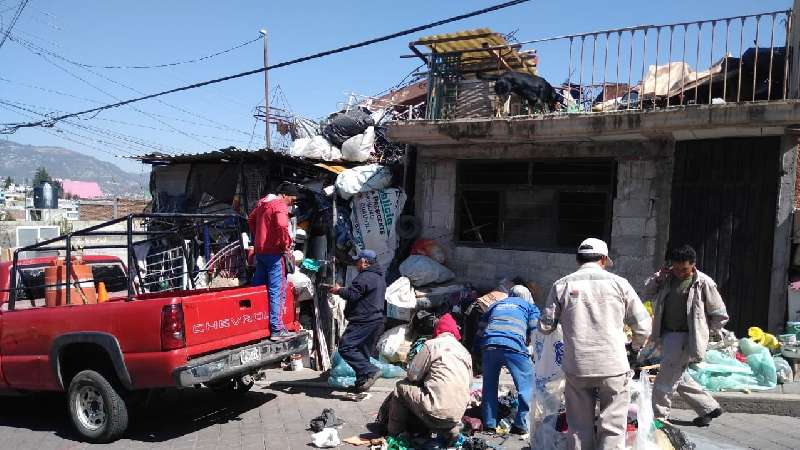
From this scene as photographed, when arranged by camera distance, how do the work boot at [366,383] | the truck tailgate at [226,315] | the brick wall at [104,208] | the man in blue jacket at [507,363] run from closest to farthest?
1. the truck tailgate at [226,315]
2. the man in blue jacket at [507,363]
3. the work boot at [366,383]
4. the brick wall at [104,208]

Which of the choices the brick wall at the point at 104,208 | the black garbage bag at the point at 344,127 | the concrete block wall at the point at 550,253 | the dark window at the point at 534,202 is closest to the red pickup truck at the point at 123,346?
the concrete block wall at the point at 550,253

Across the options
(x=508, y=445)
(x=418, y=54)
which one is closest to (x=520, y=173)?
(x=418, y=54)

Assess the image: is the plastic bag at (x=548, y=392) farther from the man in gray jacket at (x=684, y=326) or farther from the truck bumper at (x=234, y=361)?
the truck bumper at (x=234, y=361)

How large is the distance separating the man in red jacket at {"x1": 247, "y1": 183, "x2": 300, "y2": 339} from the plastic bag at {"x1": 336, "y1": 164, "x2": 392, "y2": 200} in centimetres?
302

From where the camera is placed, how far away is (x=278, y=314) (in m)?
5.93

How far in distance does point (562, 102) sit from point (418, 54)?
2.52 m

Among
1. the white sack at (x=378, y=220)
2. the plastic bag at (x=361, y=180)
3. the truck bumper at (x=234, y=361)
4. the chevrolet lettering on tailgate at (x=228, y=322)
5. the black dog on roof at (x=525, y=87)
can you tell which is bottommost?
the truck bumper at (x=234, y=361)

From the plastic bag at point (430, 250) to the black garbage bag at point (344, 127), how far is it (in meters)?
3.11

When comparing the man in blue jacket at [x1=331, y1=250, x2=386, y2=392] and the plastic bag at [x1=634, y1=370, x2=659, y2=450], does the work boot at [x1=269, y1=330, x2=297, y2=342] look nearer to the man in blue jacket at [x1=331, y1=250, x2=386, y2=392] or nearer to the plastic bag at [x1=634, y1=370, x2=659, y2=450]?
the man in blue jacket at [x1=331, y1=250, x2=386, y2=392]

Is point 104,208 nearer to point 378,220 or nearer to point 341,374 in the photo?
point 378,220

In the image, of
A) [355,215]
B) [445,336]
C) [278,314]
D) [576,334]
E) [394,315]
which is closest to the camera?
[576,334]

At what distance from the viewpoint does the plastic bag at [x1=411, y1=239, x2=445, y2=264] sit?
9055 millimetres

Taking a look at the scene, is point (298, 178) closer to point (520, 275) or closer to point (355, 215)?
point (355, 215)

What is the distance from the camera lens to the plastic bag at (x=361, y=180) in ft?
30.7
